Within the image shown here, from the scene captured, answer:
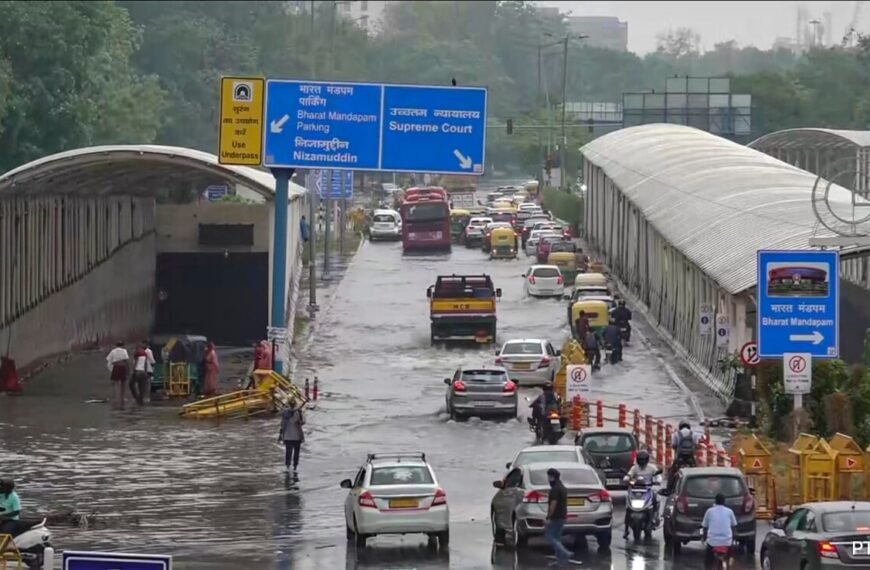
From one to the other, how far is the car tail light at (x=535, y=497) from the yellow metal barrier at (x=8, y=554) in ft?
21.7

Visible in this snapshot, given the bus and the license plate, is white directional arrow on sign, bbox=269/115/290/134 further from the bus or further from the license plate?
the bus

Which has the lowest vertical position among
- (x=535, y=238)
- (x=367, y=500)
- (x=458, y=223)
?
(x=367, y=500)

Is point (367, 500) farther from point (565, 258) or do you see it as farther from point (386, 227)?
point (386, 227)

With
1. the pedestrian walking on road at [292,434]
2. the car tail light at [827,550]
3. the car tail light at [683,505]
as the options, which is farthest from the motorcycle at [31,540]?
the pedestrian walking on road at [292,434]

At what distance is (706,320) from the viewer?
154 ft

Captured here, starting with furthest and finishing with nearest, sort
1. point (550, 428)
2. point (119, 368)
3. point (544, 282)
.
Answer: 1. point (544, 282)
2. point (119, 368)
3. point (550, 428)

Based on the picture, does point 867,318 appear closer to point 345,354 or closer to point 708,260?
point 708,260

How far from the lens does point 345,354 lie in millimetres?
54500

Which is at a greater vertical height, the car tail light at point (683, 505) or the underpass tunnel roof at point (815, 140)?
the underpass tunnel roof at point (815, 140)

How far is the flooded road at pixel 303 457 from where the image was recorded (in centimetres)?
2637

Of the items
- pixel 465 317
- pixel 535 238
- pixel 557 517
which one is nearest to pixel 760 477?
pixel 557 517

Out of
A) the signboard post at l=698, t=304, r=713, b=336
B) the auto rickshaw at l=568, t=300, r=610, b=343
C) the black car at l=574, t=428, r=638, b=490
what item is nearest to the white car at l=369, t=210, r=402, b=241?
the auto rickshaw at l=568, t=300, r=610, b=343

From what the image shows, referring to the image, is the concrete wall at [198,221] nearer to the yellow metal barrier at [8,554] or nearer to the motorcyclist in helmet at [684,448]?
the motorcyclist in helmet at [684,448]

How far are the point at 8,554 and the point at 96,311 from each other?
120ft
